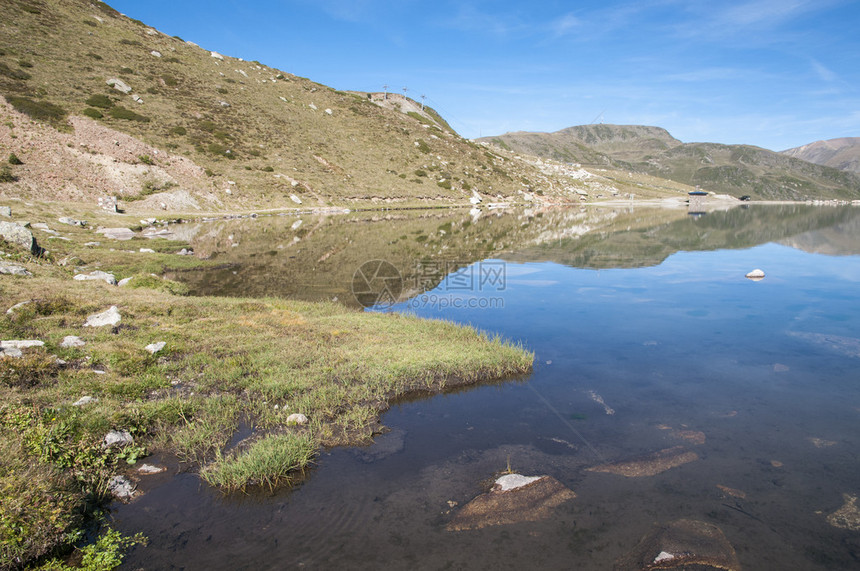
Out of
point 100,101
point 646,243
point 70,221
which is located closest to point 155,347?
point 70,221

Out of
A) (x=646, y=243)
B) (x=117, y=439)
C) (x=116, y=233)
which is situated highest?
(x=116, y=233)

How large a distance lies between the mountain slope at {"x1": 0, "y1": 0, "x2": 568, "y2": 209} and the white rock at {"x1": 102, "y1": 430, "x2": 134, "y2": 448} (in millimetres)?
56344

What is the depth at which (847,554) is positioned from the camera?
747cm

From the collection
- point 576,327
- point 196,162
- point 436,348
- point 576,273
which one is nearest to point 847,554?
point 436,348

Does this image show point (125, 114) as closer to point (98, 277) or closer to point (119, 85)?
point (119, 85)

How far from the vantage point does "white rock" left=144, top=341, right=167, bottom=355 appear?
13820mm

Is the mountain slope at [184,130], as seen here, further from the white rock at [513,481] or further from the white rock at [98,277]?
the white rock at [513,481]

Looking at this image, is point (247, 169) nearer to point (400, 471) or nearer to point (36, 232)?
point (36, 232)

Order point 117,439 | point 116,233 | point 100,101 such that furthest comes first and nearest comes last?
point 100,101, point 116,233, point 117,439

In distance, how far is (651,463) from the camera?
32.8 feet

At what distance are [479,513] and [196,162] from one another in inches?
3145

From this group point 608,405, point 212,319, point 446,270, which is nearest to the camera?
point 608,405

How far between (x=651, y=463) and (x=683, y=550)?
2631 mm

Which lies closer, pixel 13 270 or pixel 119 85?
pixel 13 270
